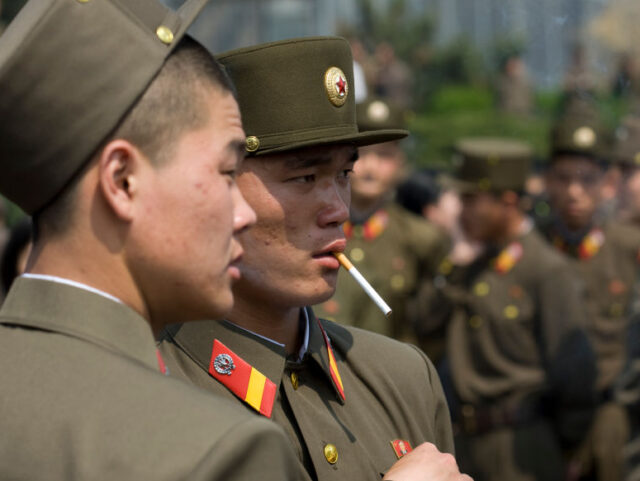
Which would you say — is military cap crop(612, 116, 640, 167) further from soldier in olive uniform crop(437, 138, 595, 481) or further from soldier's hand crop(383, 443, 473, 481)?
soldier's hand crop(383, 443, 473, 481)

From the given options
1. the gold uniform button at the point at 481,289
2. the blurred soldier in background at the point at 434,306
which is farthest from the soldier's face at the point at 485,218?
the gold uniform button at the point at 481,289

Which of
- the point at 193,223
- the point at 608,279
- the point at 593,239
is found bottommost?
the point at 608,279

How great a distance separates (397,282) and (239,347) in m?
4.64

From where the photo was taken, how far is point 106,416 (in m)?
1.52

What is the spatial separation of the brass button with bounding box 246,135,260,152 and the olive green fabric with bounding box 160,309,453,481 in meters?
0.43

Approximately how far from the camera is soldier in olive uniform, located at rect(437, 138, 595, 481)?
605cm

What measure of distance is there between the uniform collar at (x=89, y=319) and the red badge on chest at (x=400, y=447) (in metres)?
0.89

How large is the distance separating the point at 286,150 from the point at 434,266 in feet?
16.0

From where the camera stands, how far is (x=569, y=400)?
6168 mm

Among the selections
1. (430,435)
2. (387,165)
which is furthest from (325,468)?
(387,165)

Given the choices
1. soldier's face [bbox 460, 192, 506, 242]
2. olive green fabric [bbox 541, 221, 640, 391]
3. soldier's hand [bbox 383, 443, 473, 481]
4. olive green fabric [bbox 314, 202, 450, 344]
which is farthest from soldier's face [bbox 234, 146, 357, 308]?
olive green fabric [bbox 541, 221, 640, 391]

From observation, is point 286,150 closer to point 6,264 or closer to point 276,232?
point 276,232

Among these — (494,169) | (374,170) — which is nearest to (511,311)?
(494,169)

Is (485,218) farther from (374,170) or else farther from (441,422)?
(441,422)
